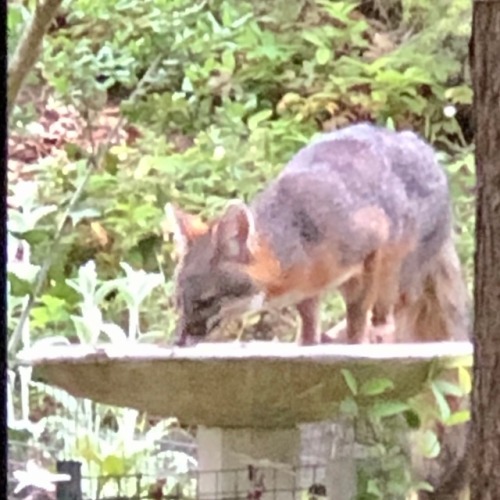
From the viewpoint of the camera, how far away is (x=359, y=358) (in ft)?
4.16

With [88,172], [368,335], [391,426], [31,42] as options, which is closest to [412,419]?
[391,426]

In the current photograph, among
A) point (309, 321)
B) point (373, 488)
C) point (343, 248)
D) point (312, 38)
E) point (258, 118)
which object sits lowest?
point (373, 488)

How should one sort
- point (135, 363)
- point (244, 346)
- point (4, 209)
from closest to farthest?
point (4, 209), point (135, 363), point (244, 346)

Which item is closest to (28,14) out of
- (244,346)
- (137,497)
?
(244,346)

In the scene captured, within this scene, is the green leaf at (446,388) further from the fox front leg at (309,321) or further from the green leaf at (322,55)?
the green leaf at (322,55)

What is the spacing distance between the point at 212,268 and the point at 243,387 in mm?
305

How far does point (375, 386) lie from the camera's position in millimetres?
1256

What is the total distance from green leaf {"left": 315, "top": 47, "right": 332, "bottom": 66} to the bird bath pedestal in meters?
0.37

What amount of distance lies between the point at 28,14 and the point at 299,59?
36 cm

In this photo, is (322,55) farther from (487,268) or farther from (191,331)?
A: (487,268)

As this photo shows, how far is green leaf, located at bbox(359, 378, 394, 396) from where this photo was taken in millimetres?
1251

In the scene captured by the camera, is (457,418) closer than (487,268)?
No

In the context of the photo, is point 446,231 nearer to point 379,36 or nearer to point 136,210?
point 379,36

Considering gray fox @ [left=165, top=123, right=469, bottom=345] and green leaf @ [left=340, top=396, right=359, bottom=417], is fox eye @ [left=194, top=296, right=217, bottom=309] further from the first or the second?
green leaf @ [left=340, top=396, right=359, bottom=417]
